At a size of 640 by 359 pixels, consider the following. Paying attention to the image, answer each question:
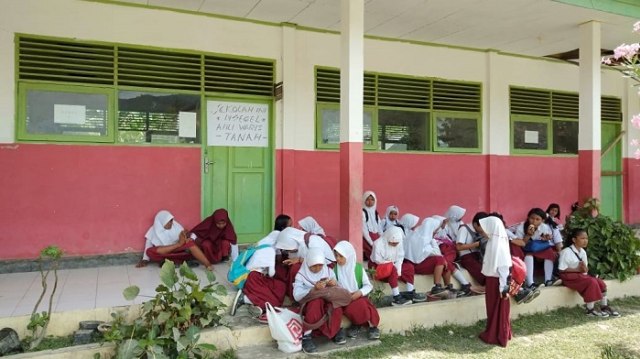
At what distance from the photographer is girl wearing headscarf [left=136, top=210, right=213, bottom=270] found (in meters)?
5.10

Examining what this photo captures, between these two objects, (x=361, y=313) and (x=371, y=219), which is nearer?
(x=361, y=313)

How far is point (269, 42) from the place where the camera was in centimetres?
592

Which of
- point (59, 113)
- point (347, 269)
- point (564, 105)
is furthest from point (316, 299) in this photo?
point (564, 105)

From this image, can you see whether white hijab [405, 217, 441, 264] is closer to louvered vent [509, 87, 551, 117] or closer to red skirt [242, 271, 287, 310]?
red skirt [242, 271, 287, 310]

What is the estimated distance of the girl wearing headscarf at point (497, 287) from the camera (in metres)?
4.05

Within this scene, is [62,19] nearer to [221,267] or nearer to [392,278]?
[221,267]

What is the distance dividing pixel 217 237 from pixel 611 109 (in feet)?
25.0

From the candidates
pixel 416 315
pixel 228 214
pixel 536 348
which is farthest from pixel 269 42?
pixel 536 348

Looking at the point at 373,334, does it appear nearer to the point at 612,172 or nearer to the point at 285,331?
the point at 285,331

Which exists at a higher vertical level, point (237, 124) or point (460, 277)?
point (237, 124)

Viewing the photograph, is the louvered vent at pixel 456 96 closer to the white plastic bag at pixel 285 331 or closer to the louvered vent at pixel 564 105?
the louvered vent at pixel 564 105

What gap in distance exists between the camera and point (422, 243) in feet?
16.0

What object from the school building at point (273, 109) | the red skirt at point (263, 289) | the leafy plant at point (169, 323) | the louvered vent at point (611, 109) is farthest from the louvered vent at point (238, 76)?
the louvered vent at point (611, 109)

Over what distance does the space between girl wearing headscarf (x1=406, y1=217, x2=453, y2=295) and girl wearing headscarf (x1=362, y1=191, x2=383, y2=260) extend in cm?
61
